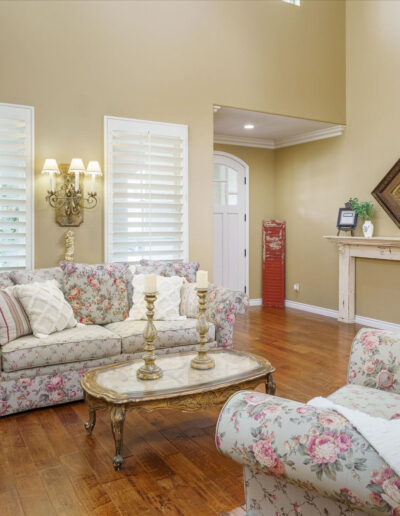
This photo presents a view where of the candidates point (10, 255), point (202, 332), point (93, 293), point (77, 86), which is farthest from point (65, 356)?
point (77, 86)

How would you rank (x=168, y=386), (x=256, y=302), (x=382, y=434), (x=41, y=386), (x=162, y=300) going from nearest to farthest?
(x=382, y=434), (x=168, y=386), (x=41, y=386), (x=162, y=300), (x=256, y=302)

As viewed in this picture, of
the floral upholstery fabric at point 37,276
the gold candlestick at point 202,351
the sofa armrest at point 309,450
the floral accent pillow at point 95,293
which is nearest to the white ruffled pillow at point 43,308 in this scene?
the floral upholstery fabric at point 37,276

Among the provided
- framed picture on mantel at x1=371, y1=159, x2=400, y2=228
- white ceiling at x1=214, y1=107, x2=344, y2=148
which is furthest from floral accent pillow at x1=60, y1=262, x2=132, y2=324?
framed picture on mantel at x1=371, y1=159, x2=400, y2=228

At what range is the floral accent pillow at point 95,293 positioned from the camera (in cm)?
395

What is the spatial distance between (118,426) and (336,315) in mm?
4851

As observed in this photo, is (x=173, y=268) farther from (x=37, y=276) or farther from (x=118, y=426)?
(x=118, y=426)

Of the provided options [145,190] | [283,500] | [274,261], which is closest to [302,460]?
[283,500]

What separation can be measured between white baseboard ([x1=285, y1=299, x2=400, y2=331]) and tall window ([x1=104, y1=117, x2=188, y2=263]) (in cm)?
273

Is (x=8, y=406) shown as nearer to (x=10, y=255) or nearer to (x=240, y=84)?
(x=10, y=255)

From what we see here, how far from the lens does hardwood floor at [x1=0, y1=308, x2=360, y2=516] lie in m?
2.17

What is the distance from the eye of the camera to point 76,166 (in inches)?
170

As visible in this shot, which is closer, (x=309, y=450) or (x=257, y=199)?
(x=309, y=450)

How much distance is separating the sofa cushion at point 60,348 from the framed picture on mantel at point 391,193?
3.82 m

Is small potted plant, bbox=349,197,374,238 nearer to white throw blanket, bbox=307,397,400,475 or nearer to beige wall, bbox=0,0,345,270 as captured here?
beige wall, bbox=0,0,345,270
